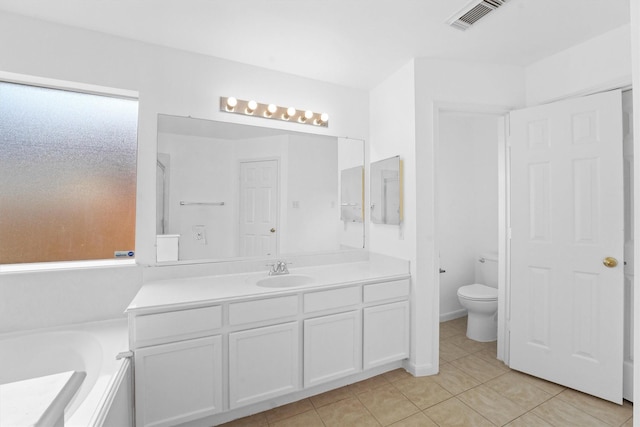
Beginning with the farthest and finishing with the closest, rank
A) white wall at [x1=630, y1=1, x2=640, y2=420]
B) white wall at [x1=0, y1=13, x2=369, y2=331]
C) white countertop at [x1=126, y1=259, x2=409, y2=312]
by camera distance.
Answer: white wall at [x1=0, y1=13, x2=369, y2=331] → white countertop at [x1=126, y1=259, x2=409, y2=312] → white wall at [x1=630, y1=1, x2=640, y2=420]

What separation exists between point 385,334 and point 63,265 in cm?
228

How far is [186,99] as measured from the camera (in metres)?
2.17

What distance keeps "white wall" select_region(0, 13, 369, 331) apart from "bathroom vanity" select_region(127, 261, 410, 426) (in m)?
0.36

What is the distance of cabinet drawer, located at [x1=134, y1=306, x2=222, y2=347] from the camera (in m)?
1.55

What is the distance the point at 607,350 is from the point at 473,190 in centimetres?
208

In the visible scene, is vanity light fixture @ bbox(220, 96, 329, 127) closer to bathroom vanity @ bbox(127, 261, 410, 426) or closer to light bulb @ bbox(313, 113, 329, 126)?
light bulb @ bbox(313, 113, 329, 126)

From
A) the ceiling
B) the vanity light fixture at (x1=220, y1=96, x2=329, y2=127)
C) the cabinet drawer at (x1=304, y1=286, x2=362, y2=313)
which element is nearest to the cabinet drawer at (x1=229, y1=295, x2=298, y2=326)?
the cabinet drawer at (x1=304, y1=286, x2=362, y2=313)

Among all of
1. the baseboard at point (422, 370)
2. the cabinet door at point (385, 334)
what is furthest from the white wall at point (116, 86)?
the baseboard at point (422, 370)

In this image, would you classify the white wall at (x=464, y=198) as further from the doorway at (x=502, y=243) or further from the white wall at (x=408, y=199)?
the white wall at (x=408, y=199)

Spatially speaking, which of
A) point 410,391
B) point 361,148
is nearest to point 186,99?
point 361,148

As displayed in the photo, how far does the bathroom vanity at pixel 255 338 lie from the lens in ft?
5.19

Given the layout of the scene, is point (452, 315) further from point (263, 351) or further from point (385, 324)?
point (263, 351)

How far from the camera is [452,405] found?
76.9 inches

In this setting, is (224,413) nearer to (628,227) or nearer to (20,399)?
(20,399)
